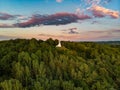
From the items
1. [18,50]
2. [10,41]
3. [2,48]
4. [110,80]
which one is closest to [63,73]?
[110,80]

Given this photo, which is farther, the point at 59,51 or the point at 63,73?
the point at 59,51

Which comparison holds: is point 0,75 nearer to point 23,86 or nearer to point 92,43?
point 23,86

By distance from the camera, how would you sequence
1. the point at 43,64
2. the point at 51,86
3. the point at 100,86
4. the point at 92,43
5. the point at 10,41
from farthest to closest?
1. the point at 92,43
2. the point at 10,41
3. the point at 43,64
4. the point at 100,86
5. the point at 51,86

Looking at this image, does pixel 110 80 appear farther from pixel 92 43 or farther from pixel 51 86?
pixel 92 43

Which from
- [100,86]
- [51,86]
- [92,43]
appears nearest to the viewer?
[51,86]

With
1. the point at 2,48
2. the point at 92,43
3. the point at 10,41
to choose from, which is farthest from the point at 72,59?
the point at 92,43

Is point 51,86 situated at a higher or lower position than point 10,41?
lower
